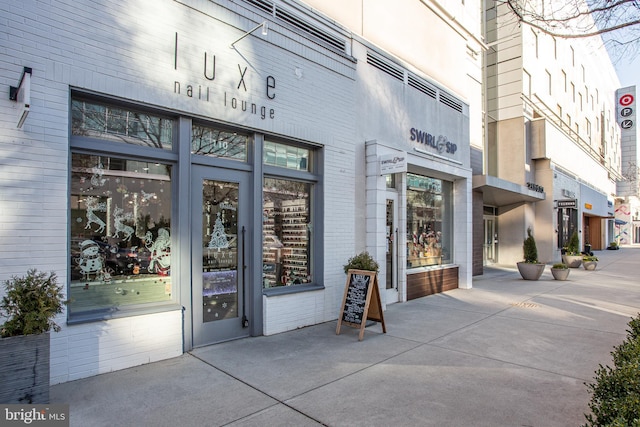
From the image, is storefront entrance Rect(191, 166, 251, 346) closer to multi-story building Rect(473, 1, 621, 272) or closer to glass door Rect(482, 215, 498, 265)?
multi-story building Rect(473, 1, 621, 272)

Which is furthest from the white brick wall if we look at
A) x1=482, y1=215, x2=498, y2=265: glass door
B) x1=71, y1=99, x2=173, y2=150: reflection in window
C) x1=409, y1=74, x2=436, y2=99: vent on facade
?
x1=482, y1=215, x2=498, y2=265: glass door

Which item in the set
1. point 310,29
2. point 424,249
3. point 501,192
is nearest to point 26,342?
point 310,29

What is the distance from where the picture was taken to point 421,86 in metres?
10.1

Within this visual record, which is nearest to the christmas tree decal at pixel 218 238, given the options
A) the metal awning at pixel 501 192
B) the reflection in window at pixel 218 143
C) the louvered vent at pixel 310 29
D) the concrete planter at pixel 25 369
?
the reflection in window at pixel 218 143

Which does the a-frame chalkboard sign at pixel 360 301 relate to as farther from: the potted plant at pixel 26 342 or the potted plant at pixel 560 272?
the potted plant at pixel 560 272

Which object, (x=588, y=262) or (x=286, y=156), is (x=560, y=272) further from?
(x=286, y=156)

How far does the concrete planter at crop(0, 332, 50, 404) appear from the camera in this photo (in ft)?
10.6

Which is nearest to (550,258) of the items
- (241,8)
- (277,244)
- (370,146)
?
(370,146)

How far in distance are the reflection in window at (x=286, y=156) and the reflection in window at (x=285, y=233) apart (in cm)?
30

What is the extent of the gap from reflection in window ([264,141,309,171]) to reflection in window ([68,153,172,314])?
70.4 inches

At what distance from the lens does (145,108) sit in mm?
4945

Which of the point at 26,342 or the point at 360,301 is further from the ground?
the point at 26,342

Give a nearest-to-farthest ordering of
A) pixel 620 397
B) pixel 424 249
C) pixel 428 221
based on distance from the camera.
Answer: pixel 620 397
pixel 424 249
pixel 428 221

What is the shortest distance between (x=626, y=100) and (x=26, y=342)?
2094 centimetres
